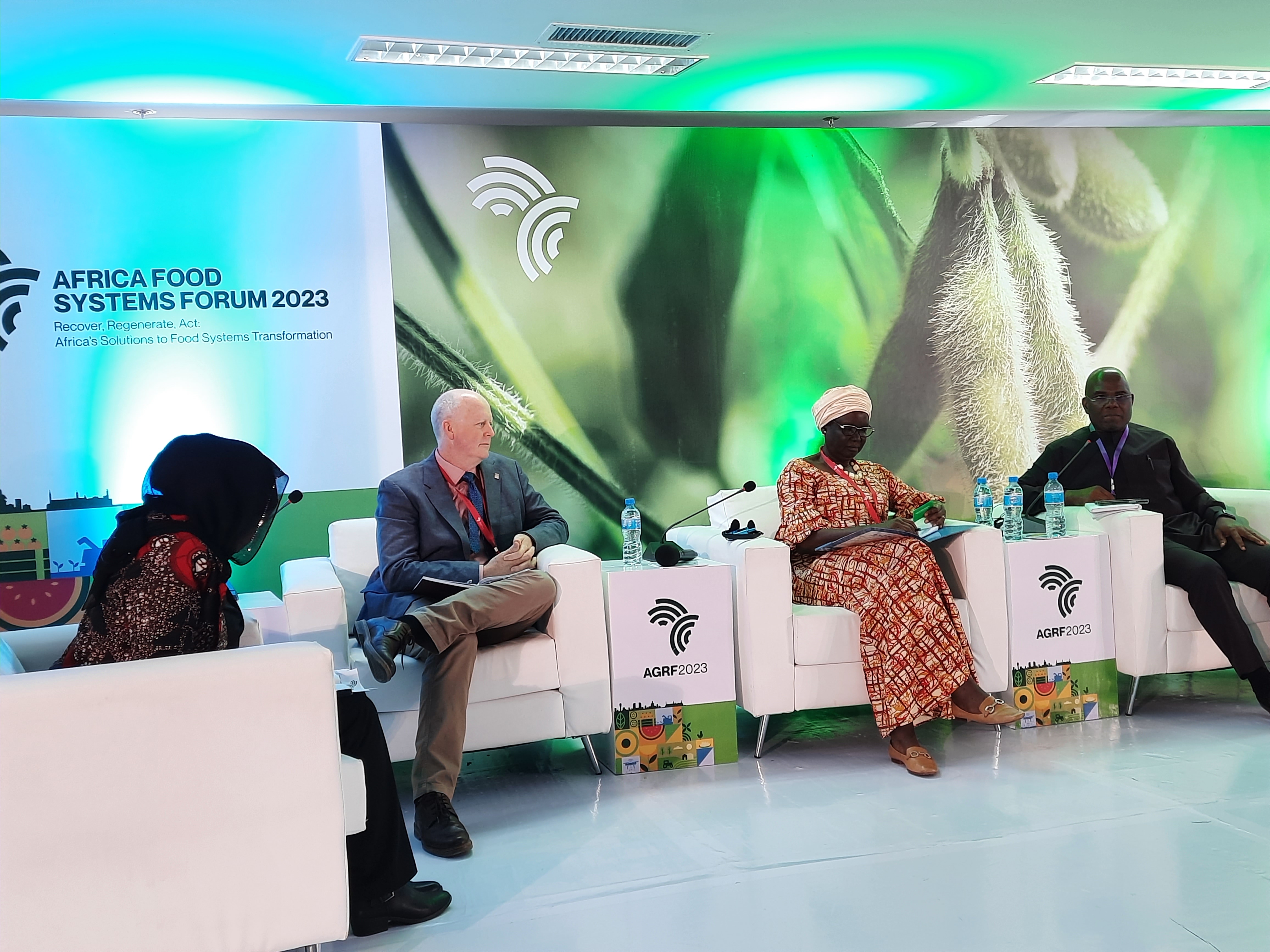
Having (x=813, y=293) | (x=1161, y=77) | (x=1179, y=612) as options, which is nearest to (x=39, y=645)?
(x=813, y=293)

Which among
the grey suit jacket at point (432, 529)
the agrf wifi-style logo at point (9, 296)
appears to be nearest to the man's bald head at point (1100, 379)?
the grey suit jacket at point (432, 529)

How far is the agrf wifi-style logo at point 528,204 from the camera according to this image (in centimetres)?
485

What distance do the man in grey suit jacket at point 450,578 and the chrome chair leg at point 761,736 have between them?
861 mm

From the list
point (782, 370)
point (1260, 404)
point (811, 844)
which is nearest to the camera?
point (811, 844)

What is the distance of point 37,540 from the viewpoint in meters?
4.31

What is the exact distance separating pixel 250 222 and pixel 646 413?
1.87 metres

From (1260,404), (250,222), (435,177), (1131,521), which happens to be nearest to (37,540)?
(250,222)

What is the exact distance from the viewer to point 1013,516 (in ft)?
13.7

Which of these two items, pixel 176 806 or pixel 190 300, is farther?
pixel 190 300

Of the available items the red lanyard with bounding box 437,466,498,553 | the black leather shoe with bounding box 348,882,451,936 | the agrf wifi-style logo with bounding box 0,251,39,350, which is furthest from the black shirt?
the agrf wifi-style logo with bounding box 0,251,39,350

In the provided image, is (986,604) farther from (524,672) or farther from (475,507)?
(475,507)

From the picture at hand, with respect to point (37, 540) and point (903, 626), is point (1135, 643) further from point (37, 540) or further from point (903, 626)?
point (37, 540)

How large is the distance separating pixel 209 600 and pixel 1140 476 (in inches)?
143

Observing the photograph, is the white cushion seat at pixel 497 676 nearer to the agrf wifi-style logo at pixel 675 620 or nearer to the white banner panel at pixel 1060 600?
the agrf wifi-style logo at pixel 675 620
